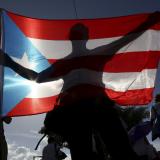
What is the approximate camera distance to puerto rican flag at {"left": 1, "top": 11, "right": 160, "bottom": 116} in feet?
21.8

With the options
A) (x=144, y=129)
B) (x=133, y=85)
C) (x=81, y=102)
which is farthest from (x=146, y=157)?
(x=81, y=102)

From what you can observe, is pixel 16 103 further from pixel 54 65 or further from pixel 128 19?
pixel 128 19

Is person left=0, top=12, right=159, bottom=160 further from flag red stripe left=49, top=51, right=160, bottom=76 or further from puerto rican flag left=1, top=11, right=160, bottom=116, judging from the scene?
puerto rican flag left=1, top=11, right=160, bottom=116

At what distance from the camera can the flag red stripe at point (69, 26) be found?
7.20 meters

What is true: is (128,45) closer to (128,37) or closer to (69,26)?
(128,37)

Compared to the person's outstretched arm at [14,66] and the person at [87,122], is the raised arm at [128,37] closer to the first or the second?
the person's outstretched arm at [14,66]

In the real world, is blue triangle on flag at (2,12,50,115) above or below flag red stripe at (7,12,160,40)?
below

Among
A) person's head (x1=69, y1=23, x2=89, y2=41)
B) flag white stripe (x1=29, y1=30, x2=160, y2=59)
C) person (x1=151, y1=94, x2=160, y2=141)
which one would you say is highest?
person's head (x1=69, y1=23, x2=89, y2=41)

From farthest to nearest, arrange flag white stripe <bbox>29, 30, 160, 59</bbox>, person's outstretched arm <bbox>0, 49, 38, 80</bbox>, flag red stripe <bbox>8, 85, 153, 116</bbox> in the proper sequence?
flag white stripe <bbox>29, 30, 160, 59</bbox>, person's outstretched arm <bbox>0, 49, 38, 80</bbox>, flag red stripe <bbox>8, 85, 153, 116</bbox>

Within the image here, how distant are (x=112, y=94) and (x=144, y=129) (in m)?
3.75

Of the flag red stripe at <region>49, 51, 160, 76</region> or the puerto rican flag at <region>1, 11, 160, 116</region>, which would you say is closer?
the flag red stripe at <region>49, 51, 160, 76</region>

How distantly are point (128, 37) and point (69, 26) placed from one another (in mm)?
922

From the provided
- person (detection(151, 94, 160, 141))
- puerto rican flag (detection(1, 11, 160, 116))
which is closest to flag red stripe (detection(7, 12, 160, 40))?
puerto rican flag (detection(1, 11, 160, 116))

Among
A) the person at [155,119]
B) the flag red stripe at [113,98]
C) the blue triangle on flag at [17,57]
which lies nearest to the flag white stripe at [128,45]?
the blue triangle on flag at [17,57]
